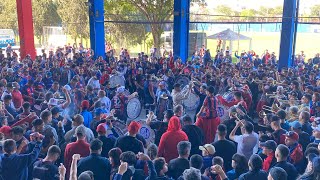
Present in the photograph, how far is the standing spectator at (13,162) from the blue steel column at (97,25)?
49.9 feet

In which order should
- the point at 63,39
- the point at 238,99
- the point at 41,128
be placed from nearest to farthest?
the point at 41,128 < the point at 238,99 < the point at 63,39

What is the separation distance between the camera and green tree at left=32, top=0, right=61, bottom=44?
3988 centimetres

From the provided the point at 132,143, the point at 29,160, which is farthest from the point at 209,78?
the point at 29,160

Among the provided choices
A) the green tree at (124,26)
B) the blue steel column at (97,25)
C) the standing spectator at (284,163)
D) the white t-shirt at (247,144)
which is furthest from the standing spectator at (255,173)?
the green tree at (124,26)

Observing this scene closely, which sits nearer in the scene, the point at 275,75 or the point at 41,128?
the point at 41,128

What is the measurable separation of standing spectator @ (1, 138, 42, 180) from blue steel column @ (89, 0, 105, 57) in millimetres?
15219

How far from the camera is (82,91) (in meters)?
9.88

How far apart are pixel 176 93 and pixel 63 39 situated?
27.2 meters

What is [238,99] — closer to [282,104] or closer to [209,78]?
[282,104]

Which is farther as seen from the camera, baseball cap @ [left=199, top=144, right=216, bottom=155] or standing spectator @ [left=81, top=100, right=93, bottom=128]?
standing spectator @ [left=81, top=100, right=93, bottom=128]

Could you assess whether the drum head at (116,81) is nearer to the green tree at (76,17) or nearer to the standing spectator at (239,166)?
the standing spectator at (239,166)

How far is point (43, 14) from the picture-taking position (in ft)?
132

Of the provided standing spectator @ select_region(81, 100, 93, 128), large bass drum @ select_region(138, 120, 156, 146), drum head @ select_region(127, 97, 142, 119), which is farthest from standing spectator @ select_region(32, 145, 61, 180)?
drum head @ select_region(127, 97, 142, 119)

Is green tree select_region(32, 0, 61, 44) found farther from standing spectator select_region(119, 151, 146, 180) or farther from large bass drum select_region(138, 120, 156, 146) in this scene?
standing spectator select_region(119, 151, 146, 180)
